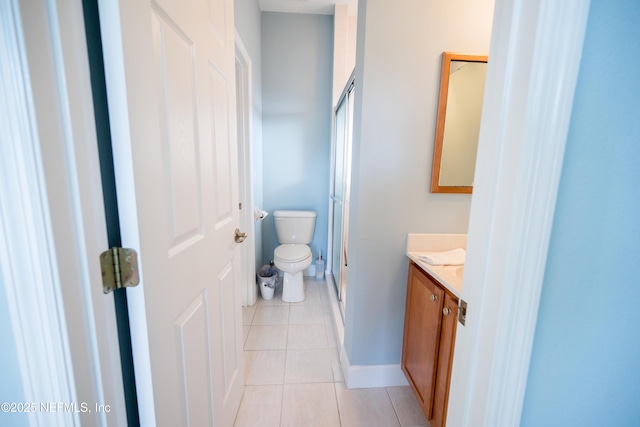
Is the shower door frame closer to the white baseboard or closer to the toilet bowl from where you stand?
the toilet bowl

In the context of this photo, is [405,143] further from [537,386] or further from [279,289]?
[279,289]

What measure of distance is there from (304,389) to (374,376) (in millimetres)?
425

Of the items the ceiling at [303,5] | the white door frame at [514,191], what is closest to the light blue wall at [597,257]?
the white door frame at [514,191]

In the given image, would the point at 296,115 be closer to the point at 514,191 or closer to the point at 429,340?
the point at 429,340

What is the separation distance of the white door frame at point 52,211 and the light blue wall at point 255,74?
1.68 meters

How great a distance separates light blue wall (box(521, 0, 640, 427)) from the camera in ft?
1.32

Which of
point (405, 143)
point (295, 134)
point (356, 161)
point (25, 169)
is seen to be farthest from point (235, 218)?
point (295, 134)

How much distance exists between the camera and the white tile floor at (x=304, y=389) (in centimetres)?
125

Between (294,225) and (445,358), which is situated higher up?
(294,225)

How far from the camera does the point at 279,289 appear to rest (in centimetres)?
263

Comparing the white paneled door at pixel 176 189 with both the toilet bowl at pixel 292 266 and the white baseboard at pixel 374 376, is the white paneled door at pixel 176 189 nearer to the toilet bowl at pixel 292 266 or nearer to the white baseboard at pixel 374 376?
the white baseboard at pixel 374 376

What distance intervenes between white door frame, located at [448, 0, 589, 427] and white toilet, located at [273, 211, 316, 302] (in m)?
1.81

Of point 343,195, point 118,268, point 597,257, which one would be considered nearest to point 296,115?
point 343,195

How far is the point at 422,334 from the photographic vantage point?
116cm
